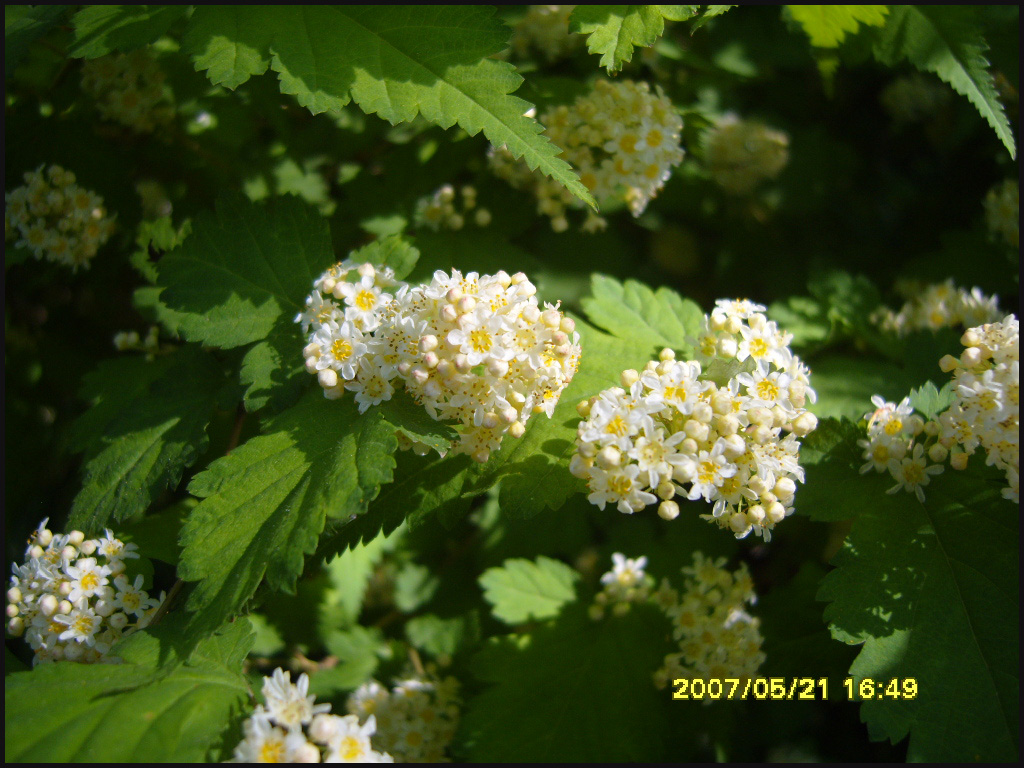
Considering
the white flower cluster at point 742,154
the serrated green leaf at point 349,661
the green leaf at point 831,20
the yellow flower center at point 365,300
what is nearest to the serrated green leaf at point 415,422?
the yellow flower center at point 365,300

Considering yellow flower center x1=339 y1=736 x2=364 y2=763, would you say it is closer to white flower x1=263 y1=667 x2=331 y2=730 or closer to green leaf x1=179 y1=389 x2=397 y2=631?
white flower x1=263 y1=667 x2=331 y2=730

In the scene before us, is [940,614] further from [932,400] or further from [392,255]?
[392,255]

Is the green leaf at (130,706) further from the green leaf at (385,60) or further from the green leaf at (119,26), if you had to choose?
the green leaf at (119,26)

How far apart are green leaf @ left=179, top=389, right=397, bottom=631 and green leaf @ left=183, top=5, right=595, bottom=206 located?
38.4 inches

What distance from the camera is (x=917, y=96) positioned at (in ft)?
16.0

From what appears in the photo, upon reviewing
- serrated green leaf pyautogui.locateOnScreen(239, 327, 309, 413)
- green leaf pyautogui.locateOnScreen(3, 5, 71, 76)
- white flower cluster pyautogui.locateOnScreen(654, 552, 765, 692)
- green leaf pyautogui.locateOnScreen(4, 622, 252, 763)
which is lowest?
white flower cluster pyautogui.locateOnScreen(654, 552, 765, 692)

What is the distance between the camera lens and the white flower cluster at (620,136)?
10.1ft

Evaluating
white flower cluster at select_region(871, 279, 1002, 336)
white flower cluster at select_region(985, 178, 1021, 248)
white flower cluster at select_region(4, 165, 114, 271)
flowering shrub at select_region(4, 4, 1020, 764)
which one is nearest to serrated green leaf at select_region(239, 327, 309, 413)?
flowering shrub at select_region(4, 4, 1020, 764)

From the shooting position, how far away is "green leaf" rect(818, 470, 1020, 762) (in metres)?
2.12

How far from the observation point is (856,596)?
88.6 inches

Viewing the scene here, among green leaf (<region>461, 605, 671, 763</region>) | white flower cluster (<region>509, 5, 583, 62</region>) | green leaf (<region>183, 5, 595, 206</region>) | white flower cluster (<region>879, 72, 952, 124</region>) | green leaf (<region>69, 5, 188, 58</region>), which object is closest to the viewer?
green leaf (<region>183, 5, 595, 206</region>)

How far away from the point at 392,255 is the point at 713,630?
2011 millimetres

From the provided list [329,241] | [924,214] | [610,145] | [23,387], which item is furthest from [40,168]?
[924,214]

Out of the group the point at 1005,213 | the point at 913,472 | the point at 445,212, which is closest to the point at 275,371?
the point at 445,212
